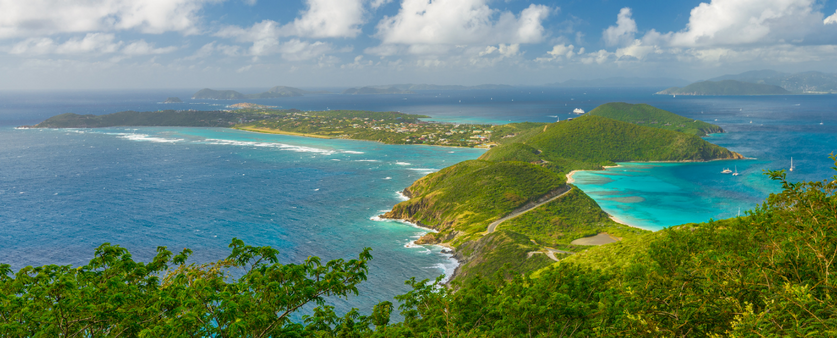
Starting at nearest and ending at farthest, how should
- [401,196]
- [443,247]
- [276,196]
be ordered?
[443,247] → [276,196] → [401,196]

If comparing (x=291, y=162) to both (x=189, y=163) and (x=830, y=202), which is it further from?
(x=830, y=202)

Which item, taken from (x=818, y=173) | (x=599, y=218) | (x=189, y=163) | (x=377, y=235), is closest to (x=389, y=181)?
(x=377, y=235)

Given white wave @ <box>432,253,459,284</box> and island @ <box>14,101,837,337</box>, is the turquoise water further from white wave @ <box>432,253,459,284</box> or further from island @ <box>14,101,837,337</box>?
island @ <box>14,101,837,337</box>

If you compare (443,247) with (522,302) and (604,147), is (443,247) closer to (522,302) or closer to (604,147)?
(522,302)

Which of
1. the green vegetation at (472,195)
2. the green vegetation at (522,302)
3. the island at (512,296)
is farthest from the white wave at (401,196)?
the green vegetation at (522,302)

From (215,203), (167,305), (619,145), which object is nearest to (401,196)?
(215,203)

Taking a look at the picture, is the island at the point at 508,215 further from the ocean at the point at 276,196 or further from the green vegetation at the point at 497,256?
the ocean at the point at 276,196

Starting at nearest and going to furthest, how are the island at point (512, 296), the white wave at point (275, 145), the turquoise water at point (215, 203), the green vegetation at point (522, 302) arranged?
the green vegetation at point (522, 302), the island at point (512, 296), the turquoise water at point (215, 203), the white wave at point (275, 145)
